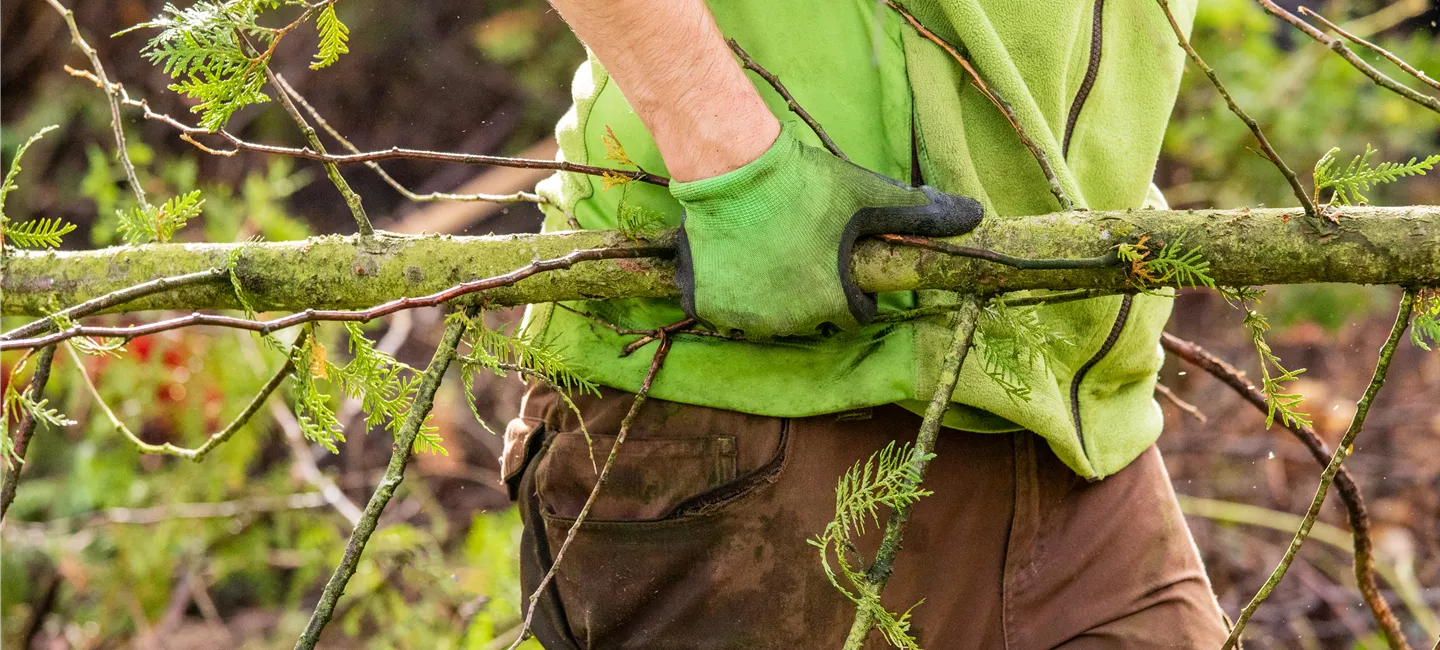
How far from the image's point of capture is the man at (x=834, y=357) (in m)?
1.14

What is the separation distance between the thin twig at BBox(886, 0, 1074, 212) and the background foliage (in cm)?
204

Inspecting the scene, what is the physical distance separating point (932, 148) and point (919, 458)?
15.4 inches

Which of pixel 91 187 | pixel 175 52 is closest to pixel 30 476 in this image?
pixel 91 187

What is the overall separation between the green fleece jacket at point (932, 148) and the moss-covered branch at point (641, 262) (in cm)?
9

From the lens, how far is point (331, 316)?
3.65 ft

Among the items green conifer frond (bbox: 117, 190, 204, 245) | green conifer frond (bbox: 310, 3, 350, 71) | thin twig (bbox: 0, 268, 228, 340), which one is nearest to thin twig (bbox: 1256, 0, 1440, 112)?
green conifer frond (bbox: 310, 3, 350, 71)

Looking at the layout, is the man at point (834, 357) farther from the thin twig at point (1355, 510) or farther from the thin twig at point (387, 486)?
the thin twig at point (1355, 510)

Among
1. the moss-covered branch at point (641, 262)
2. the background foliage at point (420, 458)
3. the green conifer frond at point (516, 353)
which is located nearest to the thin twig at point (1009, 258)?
the moss-covered branch at point (641, 262)

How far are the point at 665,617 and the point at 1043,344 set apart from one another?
1.90ft

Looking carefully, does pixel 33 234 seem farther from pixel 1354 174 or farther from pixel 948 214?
pixel 1354 174

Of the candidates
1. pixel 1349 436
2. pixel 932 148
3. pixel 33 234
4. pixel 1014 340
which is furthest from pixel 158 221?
pixel 1349 436

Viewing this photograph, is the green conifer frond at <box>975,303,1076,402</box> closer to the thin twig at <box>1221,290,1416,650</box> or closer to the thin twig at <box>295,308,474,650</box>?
the thin twig at <box>1221,290,1416,650</box>

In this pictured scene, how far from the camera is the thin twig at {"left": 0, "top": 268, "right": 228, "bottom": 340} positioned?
1270mm

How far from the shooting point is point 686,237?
1193mm
